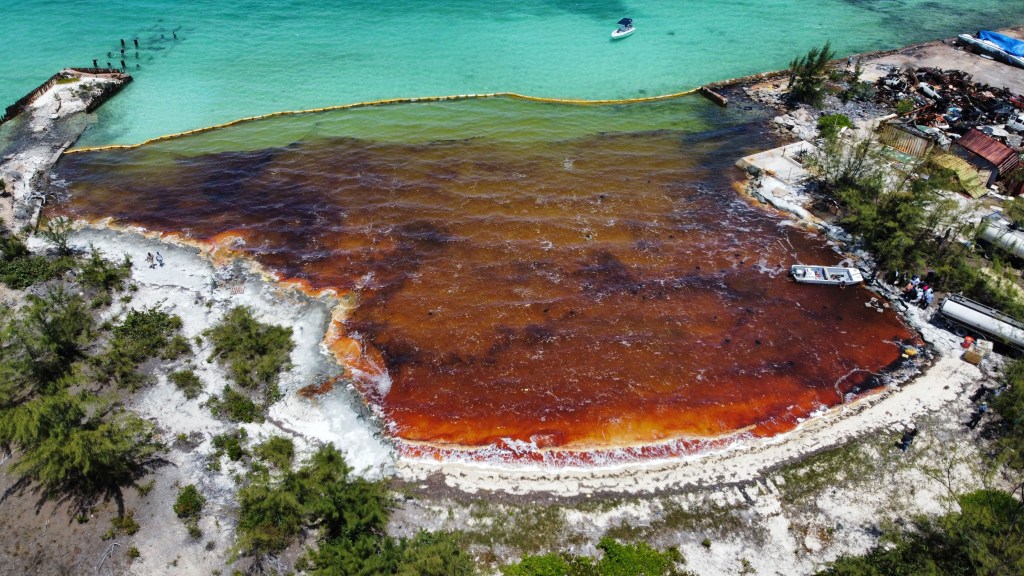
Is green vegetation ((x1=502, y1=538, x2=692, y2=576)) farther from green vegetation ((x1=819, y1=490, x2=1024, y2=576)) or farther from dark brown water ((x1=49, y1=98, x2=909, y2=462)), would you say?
green vegetation ((x1=819, y1=490, x2=1024, y2=576))

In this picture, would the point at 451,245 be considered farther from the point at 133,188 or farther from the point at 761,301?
the point at 133,188

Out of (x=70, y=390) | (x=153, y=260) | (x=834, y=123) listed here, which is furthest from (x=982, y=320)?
(x=153, y=260)

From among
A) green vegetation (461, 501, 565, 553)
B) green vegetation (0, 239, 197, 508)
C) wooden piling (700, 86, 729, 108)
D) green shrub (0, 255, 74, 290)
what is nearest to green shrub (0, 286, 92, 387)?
green vegetation (0, 239, 197, 508)

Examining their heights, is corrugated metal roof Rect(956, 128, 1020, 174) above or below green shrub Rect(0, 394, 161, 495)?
above

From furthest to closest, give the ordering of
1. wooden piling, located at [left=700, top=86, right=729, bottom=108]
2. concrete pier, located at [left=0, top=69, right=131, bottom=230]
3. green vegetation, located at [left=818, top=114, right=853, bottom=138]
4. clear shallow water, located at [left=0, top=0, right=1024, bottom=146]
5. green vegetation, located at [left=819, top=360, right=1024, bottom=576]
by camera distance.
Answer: clear shallow water, located at [left=0, top=0, right=1024, bottom=146]
wooden piling, located at [left=700, top=86, right=729, bottom=108]
green vegetation, located at [left=818, top=114, right=853, bottom=138]
concrete pier, located at [left=0, top=69, right=131, bottom=230]
green vegetation, located at [left=819, top=360, right=1024, bottom=576]

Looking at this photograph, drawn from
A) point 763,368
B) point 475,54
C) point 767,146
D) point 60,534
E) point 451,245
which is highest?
point 475,54

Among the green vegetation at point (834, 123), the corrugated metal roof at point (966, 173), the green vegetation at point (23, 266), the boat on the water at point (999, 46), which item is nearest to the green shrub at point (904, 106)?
the green vegetation at point (834, 123)

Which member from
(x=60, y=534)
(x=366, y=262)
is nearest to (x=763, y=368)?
(x=366, y=262)
